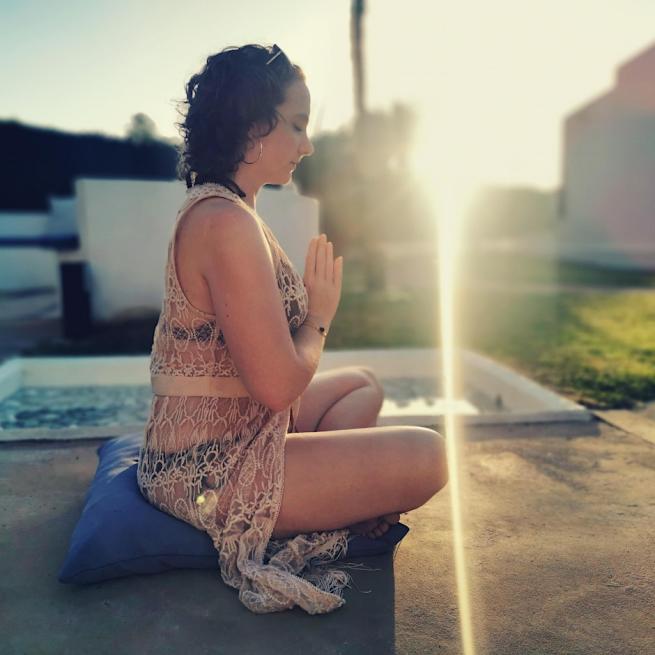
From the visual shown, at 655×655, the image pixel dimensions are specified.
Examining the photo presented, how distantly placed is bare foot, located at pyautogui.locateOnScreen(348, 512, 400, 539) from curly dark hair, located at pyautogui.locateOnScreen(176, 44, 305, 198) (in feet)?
3.43

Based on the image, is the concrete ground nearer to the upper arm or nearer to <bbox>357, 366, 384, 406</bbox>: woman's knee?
<bbox>357, 366, 384, 406</bbox>: woman's knee

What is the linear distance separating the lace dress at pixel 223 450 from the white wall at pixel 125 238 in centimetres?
529

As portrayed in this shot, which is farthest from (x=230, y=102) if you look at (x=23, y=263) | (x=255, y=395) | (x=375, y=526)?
(x=23, y=263)

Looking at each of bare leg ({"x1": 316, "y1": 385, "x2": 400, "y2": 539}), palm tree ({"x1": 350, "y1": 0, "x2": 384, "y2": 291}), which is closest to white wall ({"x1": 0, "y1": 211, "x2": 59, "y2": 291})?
palm tree ({"x1": 350, "y1": 0, "x2": 384, "y2": 291})

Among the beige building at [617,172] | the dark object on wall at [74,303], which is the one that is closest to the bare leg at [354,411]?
the dark object on wall at [74,303]

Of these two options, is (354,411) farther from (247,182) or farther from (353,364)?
(353,364)

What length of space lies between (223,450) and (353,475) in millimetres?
366

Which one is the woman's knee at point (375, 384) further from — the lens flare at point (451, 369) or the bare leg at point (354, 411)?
the lens flare at point (451, 369)

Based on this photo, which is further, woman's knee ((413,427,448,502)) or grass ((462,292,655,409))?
grass ((462,292,655,409))

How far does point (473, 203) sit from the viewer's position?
36.2 m

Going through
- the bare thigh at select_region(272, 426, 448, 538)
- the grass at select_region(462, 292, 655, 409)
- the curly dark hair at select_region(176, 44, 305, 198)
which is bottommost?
the grass at select_region(462, 292, 655, 409)

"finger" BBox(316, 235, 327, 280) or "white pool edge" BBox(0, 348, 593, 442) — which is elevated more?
"finger" BBox(316, 235, 327, 280)

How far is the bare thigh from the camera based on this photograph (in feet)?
6.26

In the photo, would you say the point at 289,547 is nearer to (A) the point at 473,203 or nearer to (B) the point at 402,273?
(B) the point at 402,273
